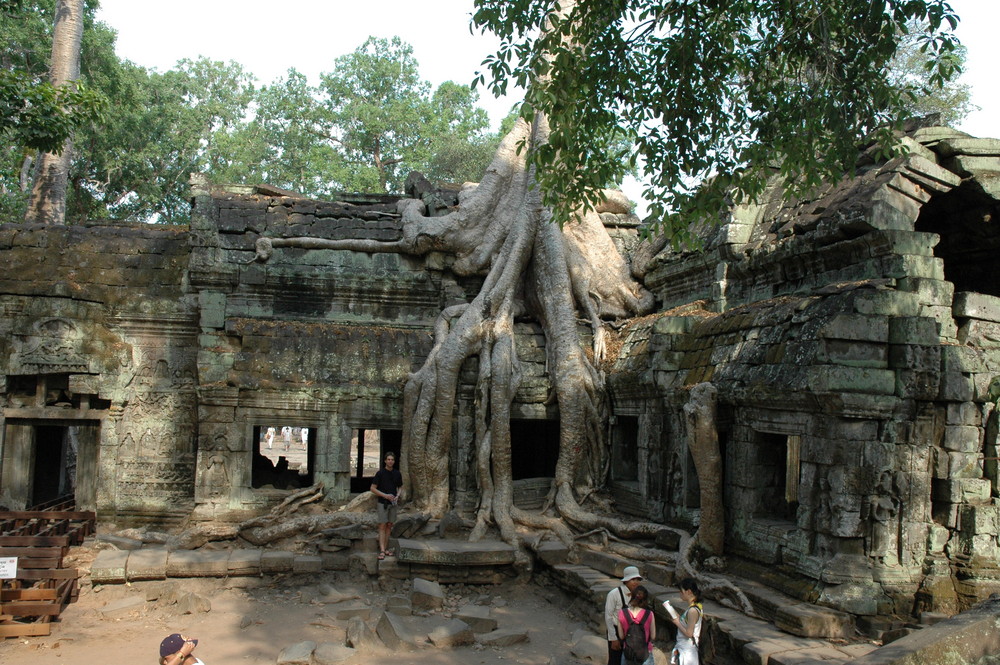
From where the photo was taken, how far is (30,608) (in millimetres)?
6656

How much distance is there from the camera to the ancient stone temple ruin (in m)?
5.93

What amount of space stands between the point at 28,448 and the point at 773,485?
826 centimetres

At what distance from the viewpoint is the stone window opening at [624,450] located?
947cm

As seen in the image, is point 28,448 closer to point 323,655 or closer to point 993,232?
Result: point 323,655

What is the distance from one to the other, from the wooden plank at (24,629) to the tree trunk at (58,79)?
937 cm

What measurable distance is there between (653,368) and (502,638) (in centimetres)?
304

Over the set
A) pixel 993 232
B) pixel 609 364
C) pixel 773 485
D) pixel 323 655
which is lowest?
pixel 323 655

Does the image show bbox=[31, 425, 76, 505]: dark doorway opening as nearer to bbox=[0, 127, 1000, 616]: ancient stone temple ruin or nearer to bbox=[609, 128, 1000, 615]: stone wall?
bbox=[0, 127, 1000, 616]: ancient stone temple ruin

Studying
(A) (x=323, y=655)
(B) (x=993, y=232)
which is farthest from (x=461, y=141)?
(A) (x=323, y=655)

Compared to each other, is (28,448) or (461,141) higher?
(461,141)

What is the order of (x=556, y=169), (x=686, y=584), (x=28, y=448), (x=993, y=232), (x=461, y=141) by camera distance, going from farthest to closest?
1. (x=461, y=141)
2. (x=28, y=448)
3. (x=993, y=232)
4. (x=556, y=169)
5. (x=686, y=584)

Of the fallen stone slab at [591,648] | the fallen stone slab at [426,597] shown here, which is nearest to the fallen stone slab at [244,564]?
the fallen stone slab at [426,597]

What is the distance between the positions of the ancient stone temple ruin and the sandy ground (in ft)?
4.52

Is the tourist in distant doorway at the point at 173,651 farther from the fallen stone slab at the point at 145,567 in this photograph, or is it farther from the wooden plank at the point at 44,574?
the fallen stone slab at the point at 145,567
